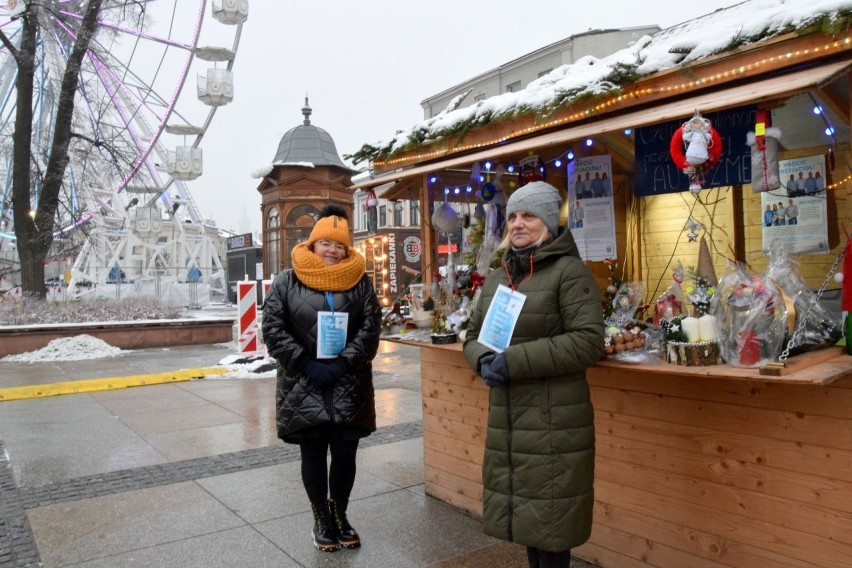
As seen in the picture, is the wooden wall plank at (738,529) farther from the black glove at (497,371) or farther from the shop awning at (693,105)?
the shop awning at (693,105)

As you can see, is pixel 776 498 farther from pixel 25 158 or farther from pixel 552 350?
pixel 25 158

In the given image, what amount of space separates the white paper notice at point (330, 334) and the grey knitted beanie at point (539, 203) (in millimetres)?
1287

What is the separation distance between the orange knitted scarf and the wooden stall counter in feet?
2.42

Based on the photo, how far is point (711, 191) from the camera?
17.9 feet

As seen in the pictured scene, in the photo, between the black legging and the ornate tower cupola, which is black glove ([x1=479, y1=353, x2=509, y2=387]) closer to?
the black legging

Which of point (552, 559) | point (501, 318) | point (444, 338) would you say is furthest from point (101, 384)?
point (552, 559)

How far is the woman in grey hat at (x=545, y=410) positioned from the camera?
2590 mm

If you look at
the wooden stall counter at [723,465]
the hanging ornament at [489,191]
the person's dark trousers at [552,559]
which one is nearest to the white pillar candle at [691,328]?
the wooden stall counter at [723,465]

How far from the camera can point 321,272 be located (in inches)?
147

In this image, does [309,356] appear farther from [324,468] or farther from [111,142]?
[111,142]

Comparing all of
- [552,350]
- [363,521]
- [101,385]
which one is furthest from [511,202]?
[101,385]

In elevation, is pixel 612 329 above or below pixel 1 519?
above

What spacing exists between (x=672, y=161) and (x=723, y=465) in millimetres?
2456

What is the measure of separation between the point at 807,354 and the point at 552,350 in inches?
43.9
